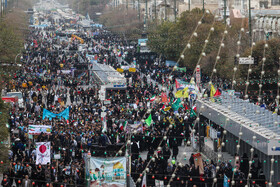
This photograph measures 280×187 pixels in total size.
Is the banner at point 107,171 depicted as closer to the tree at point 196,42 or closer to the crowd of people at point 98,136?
the crowd of people at point 98,136

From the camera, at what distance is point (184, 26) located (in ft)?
189

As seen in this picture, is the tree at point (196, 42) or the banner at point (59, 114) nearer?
the banner at point (59, 114)

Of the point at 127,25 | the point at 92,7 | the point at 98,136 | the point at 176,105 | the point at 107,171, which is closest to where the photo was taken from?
the point at 107,171

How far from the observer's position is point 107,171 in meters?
18.2

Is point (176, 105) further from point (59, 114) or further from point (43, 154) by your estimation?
point (43, 154)

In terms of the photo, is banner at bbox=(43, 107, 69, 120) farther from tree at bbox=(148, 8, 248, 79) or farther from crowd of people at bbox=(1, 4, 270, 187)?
tree at bbox=(148, 8, 248, 79)

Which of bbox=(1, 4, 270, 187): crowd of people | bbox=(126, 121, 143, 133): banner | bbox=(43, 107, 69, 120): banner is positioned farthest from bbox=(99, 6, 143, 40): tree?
bbox=(126, 121, 143, 133): banner

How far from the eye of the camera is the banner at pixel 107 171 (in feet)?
59.3

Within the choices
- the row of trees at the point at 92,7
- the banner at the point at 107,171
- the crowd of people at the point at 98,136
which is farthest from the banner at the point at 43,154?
the row of trees at the point at 92,7

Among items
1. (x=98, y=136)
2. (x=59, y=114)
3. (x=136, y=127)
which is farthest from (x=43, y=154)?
(x=59, y=114)

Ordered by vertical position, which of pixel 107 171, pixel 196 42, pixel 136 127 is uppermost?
pixel 196 42

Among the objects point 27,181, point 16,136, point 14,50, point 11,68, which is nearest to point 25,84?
point 11,68

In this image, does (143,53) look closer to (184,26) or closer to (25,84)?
(184,26)

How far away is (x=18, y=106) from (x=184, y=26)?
2477 centimetres
